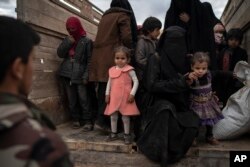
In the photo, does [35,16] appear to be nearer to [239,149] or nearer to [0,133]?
[239,149]

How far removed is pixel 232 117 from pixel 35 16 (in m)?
2.68

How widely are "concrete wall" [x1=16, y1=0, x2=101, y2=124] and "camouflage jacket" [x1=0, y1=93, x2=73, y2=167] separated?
3277 millimetres

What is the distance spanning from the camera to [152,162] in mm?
3914

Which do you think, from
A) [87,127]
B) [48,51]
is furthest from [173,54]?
[48,51]

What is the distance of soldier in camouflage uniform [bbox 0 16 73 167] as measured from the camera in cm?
113

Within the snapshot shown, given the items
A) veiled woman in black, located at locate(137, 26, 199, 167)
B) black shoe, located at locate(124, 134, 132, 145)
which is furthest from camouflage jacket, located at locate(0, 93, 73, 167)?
black shoe, located at locate(124, 134, 132, 145)

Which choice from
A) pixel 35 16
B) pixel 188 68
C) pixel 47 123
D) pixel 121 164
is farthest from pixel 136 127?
pixel 47 123

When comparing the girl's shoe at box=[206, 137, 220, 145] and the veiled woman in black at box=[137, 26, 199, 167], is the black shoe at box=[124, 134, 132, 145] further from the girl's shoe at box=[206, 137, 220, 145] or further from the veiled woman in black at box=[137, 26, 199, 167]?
the girl's shoe at box=[206, 137, 220, 145]

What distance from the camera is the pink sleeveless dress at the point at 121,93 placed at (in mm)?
4383

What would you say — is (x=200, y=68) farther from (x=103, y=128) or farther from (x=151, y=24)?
(x=103, y=128)

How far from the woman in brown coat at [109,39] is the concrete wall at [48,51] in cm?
63

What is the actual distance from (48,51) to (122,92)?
4.50 ft

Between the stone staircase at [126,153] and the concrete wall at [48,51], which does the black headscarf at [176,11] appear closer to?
the stone staircase at [126,153]

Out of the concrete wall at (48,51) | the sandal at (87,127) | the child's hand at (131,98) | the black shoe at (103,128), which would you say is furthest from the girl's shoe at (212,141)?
the concrete wall at (48,51)
